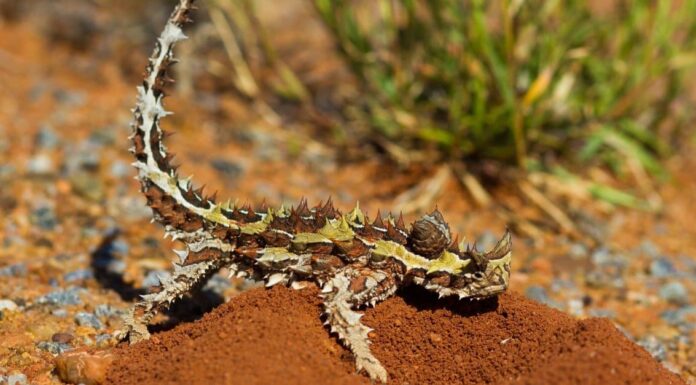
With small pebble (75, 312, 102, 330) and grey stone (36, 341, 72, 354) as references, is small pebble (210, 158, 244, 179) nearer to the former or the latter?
small pebble (75, 312, 102, 330)

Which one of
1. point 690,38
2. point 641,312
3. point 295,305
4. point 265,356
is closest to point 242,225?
point 295,305

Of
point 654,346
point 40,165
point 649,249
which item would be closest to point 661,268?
point 649,249

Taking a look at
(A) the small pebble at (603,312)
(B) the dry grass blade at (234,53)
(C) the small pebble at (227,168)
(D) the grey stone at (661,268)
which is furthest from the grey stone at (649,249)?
(B) the dry grass blade at (234,53)

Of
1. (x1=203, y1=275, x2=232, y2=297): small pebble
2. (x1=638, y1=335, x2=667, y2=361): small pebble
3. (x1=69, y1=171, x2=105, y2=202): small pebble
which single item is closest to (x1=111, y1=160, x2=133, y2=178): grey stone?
(x1=69, y1=171, x2=105, y2=202): small pebble

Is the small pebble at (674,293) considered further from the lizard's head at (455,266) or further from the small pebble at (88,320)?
the small pebble at (88,320)

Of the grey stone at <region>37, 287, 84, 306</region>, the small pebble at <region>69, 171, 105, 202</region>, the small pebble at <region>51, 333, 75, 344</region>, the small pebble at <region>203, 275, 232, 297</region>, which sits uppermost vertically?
the small pebble at <region>69, 171, 105, 202</region>

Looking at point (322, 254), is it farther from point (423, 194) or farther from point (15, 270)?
point (423, 194)

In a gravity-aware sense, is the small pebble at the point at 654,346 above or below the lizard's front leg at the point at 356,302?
above
